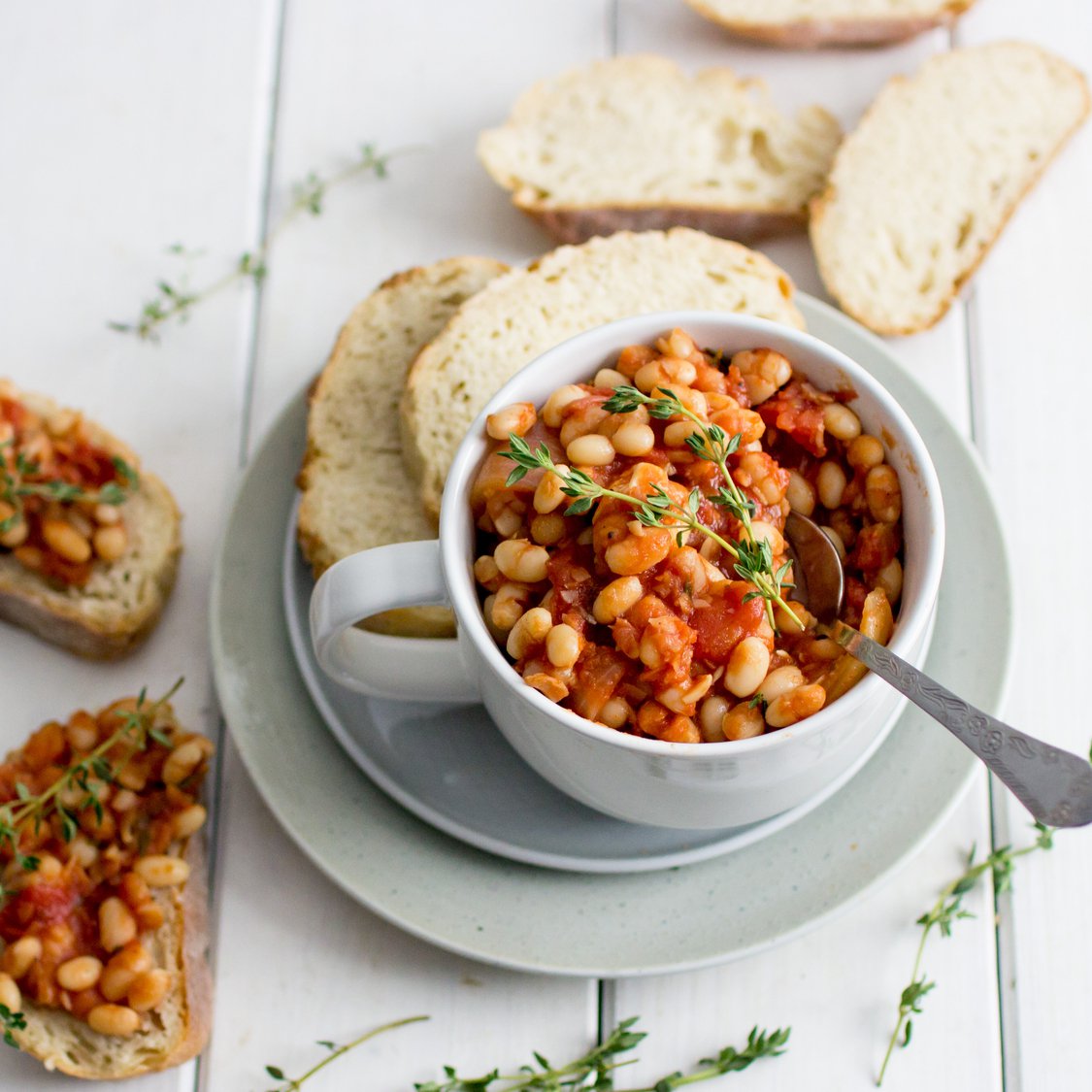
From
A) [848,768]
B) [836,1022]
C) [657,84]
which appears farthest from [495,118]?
[836,1022]

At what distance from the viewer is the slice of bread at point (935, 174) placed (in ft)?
8.91

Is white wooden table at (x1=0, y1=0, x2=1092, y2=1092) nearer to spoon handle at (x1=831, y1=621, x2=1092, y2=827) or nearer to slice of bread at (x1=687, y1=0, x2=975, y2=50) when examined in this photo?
slice of bread at (x1=687, y1=0, x2=975, y2=50)

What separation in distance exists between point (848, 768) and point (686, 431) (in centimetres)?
71

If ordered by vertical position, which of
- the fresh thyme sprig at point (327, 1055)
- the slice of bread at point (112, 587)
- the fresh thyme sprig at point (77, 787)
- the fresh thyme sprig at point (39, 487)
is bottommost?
the fresh thyme sprig at point (327, 1055)

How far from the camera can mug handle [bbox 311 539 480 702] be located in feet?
5.64

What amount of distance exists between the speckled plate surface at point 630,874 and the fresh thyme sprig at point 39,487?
40cm

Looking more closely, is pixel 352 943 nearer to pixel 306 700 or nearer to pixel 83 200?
pixel 306 700

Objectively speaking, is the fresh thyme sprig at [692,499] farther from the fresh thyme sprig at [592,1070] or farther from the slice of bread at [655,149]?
the slice of bread at [655,149]

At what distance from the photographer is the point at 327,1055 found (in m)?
2.24

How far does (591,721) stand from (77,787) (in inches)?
46.6

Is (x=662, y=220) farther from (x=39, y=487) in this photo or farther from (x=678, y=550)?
(x=39, y=487)

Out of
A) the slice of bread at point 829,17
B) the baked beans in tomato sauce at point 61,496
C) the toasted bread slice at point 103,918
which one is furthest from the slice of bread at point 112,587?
the slice of bread at point 829,17

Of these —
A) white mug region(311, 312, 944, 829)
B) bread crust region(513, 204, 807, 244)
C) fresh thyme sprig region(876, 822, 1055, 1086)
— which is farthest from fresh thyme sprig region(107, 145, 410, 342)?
fresh thyme sprig region(876, 822, 1055, 1086)

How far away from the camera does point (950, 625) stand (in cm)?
220
